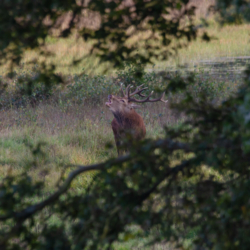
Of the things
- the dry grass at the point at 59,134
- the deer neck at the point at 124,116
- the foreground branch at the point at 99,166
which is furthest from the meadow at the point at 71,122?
the foreground branch at the point at 99,166

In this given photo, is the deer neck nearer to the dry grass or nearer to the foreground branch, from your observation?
the dry grass

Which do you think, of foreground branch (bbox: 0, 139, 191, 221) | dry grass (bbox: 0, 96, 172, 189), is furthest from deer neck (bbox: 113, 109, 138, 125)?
foreground branch (bbox: 0, 139, 191, 221)

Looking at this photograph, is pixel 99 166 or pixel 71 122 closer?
pixel 99 166

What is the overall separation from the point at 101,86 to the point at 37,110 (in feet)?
8.75

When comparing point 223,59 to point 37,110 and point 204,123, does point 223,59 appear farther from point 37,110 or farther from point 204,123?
point 204,123

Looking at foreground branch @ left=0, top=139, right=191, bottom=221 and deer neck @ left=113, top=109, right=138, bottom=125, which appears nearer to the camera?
foreground branch @ left=0, top=139, right=191, bottom=221

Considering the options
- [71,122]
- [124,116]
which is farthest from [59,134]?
[124,116]

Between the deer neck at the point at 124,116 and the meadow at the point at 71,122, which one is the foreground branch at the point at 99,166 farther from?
the deer neck at the point at 124,116

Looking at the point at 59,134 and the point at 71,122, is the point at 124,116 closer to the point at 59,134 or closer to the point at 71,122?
the point at 59,134

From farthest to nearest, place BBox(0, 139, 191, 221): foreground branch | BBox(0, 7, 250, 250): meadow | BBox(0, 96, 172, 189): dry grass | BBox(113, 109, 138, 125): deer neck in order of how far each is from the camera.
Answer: BBox(113, 109, 138, 125): deer neck < BBox(0, 96, 172, 189): dry grass < BBox(0, 7, 250, 250): meadow < BBox(0, 139, 191, 221): foreground branch

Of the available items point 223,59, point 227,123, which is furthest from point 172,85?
point 223,59

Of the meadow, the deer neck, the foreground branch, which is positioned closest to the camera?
the foreground branch

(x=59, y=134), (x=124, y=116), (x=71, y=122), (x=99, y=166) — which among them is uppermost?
(x=99, y=166)

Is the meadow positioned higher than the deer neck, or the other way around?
the deer neck
